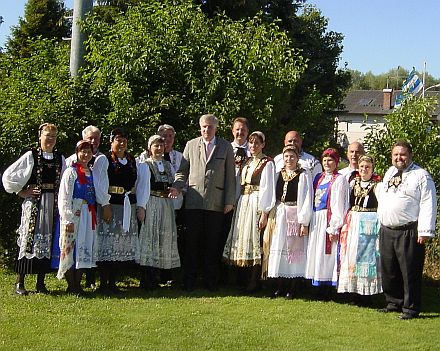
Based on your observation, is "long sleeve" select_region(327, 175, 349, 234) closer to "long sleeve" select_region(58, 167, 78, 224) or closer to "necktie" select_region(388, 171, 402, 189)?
"necktie" select_region(388, 171, 402, 189)

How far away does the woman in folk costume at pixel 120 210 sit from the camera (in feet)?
24.9

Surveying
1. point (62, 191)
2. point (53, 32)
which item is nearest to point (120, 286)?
point (62, 191)

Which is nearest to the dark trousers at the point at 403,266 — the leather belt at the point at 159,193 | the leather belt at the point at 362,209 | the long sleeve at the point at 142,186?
the leather belt at the point at 362,209

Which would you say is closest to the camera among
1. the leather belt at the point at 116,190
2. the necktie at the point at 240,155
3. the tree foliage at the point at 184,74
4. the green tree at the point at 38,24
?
the leather belt at the point at 116,190

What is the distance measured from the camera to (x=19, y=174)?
7.32 meters

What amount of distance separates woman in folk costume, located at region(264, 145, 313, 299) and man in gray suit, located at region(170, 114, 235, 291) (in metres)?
0.61

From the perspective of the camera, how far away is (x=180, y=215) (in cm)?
876

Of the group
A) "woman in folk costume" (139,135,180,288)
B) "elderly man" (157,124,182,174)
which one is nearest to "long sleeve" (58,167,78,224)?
"woman in folk costume" (139,135,180,288)

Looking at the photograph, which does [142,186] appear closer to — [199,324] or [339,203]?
[199,324]

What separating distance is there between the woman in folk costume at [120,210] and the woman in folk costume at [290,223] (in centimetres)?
155

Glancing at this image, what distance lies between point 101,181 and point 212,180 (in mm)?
1375

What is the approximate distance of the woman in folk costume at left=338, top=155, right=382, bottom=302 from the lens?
7.34m

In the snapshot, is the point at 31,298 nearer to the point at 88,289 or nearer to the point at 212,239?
the point at 88,289

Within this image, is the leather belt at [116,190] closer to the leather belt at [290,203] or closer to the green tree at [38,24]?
the leather belt at [290,203]
